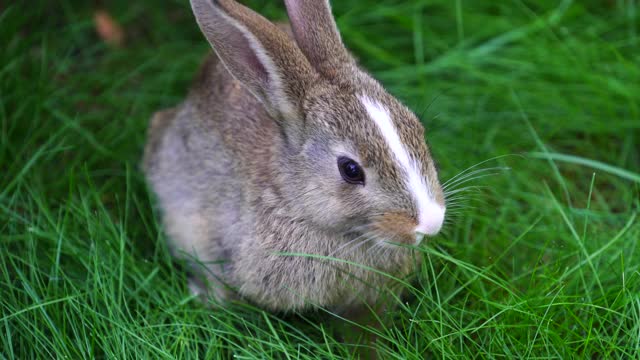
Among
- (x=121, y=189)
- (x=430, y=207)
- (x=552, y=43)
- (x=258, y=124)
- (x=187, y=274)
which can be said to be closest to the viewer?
(x=430, y=207)

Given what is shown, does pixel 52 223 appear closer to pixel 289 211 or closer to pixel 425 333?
pixel 289 211

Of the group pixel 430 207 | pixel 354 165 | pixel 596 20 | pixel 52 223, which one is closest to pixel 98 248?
pixel 52 223

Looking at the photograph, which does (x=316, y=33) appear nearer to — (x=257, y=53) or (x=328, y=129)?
(x=257, y=53)

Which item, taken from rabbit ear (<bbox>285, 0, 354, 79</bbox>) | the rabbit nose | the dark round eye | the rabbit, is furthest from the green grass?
rabbit ear (<bbox>285, 0, 354, 79</bbox>)

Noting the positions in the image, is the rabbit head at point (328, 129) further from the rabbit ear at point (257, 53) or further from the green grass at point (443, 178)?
the green grass at point (443, 178)

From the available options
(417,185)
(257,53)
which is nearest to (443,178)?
(417,185)

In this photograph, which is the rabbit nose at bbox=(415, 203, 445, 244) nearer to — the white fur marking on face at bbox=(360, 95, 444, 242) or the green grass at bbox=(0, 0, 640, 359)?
the white fur marking on face at bbox=(360, 95, 444, 242)
